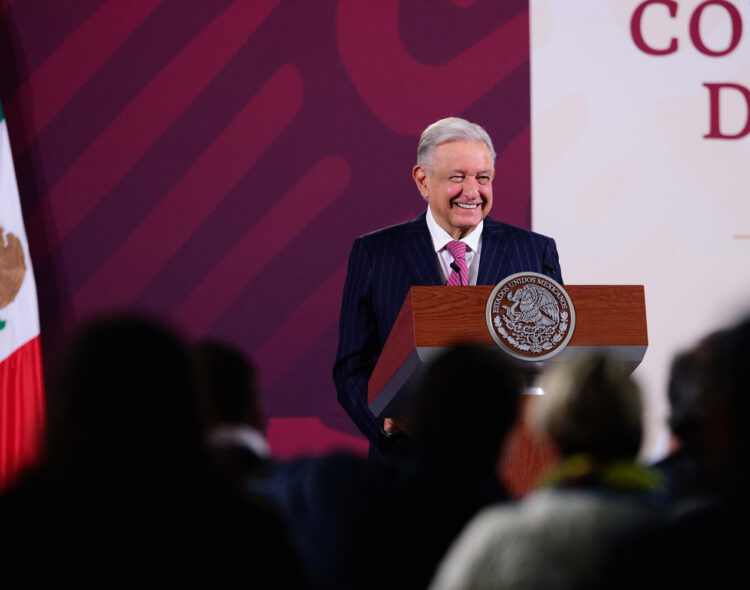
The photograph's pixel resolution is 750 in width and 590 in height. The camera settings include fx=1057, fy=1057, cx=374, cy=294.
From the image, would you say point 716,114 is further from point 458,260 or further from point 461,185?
point 458,260

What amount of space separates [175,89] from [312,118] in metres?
0.61

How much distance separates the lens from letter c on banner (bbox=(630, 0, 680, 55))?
4.86 m

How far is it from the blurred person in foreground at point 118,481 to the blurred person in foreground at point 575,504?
12.1 inches

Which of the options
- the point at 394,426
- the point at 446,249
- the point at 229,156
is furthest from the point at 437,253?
the point at 229,156

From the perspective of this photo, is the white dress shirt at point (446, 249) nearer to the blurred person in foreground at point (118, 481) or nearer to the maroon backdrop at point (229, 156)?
the maroon backdrop at point (229, 156)

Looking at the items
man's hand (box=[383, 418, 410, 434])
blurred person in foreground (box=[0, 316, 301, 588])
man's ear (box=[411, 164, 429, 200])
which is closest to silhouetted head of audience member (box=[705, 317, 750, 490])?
blurred person in foreground (box=[0, 316, 301, 588])

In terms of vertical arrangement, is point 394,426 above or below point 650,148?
below

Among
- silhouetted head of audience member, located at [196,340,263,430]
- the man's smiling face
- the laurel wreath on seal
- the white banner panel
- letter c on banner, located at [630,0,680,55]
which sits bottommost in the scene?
silhouetted head of audience member, located at [196,340,263,430]

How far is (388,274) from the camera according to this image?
328 centimetres

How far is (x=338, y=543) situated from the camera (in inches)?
60.2

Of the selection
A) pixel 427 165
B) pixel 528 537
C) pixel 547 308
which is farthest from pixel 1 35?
pixel 528 537

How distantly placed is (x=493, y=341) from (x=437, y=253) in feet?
→ 2.88

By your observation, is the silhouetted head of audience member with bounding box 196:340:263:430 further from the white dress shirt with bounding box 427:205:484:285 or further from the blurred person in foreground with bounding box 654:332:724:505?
the white dress shirt with bounding box 427:205:484:285

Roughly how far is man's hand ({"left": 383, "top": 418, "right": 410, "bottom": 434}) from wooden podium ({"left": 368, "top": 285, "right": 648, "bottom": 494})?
11cm
